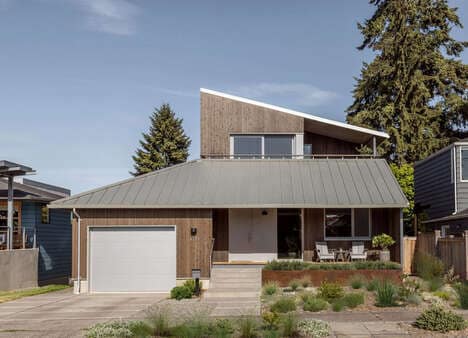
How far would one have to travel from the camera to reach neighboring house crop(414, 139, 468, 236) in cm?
2100

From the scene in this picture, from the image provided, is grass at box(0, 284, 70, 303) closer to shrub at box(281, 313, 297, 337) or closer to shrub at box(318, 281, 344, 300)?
shrub at box(318, 281, 344, 300)

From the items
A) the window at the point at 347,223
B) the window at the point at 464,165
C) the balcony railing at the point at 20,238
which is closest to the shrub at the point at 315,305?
the window at the point at 347,223

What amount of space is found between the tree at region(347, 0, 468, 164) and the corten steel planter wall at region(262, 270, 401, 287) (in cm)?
1721

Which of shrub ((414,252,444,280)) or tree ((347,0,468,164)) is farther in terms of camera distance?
tree ((347,0,468,164))

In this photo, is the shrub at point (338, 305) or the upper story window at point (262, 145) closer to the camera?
the shrub at point (338, 305)

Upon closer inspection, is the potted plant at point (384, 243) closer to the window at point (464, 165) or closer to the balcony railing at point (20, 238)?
the window at point (464, 165)

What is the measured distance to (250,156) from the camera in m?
22.8

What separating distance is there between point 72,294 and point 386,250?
37.1 feet

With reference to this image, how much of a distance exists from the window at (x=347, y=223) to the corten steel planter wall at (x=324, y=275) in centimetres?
267

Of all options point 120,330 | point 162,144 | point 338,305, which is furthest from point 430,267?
point 162,144

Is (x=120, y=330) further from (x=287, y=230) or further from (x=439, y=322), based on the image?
(x=287, y=230)

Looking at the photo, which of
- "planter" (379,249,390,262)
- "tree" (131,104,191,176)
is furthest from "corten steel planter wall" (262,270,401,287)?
"tree" (131,104,191,176)

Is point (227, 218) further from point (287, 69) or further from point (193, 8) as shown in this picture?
point (287, 69)

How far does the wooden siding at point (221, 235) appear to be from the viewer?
66.0 ft
